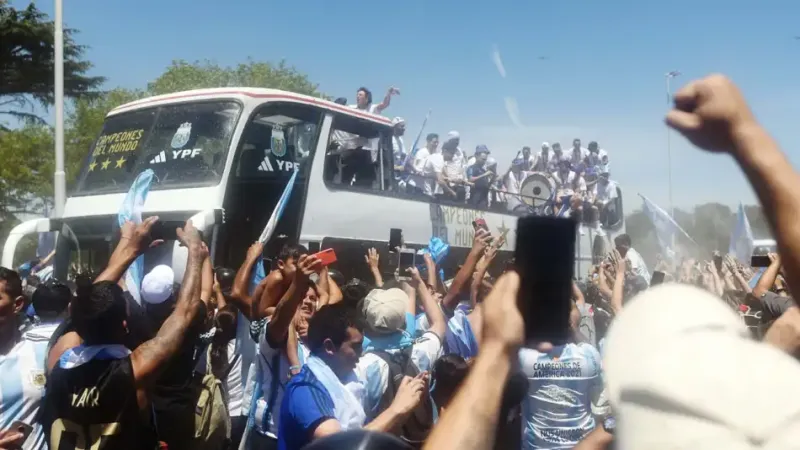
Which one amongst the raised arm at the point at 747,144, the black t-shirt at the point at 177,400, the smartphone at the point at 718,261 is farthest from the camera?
the smartphone at the point at 718,261

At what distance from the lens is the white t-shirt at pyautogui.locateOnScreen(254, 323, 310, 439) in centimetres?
402

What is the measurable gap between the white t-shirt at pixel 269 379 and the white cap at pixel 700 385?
118 inches

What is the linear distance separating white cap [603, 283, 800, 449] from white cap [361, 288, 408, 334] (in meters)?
2.99

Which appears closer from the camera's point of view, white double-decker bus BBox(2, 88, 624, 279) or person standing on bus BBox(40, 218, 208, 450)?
person standing on bus BBox(40, 218, 208, 450)

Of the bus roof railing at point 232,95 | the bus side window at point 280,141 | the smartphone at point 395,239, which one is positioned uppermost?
the bus roof railing at point 232,95

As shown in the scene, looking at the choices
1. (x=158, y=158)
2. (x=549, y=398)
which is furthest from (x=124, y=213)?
(x=158, y=158)

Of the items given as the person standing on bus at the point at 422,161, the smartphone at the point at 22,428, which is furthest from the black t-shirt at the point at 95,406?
the person standing on bus at the point at 422,161

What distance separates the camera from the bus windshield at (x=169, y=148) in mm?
8445

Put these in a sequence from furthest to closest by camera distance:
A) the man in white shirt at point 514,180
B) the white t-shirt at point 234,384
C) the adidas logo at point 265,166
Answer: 1. the man in white shirt at point 514,180
2. the adidas logo at point 265,166
3. the white t-shirt at point 234,384

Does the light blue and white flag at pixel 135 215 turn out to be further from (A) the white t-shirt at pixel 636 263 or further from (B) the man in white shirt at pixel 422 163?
(B) the man in white shirt at pixel 422 163

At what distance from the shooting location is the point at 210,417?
15.5 feet

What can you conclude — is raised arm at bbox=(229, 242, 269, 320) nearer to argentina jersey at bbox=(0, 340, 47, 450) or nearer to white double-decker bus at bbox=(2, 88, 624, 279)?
argentina jersey at bbox=(0, 340, 47, 450)

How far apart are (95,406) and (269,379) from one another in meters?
1.27

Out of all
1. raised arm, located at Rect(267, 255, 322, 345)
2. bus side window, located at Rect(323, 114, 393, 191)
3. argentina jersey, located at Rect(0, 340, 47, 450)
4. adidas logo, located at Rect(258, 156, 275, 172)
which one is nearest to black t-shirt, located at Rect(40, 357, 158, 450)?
argentina jersey, located at Rect(0, 340, 47, 450)
